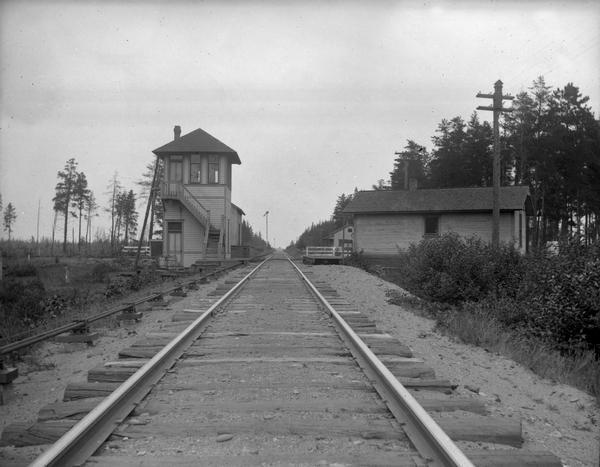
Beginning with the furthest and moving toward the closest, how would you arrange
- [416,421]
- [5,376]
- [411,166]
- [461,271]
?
[411,166] → [461,271] → [5,376] → [416,421]

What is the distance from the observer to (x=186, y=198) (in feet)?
114

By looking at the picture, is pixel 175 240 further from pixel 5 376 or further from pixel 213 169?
pixel 5 376

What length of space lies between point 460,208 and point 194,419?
117 feet

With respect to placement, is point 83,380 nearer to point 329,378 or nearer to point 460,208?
point 329,378

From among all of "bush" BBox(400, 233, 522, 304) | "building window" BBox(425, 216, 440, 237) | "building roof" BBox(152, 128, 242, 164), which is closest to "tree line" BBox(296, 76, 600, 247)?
"building window" BBox(425, 216, 440, 237)

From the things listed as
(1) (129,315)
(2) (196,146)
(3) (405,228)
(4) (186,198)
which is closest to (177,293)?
(1) (129,315)

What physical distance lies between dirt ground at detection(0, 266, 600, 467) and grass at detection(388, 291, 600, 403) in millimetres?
234

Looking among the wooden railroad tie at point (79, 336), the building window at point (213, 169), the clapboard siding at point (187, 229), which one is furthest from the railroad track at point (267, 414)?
the building window at point (213, 169)

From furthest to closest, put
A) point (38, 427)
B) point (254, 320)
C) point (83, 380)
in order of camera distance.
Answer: point (254, 320) < point (83, 380) < point (38, 427)

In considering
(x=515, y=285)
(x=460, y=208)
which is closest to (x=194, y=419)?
(x=515, y=285)

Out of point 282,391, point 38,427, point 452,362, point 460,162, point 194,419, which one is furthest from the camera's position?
point 460,162

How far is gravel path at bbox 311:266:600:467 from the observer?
4.07 m

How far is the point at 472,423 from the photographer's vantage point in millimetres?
3795

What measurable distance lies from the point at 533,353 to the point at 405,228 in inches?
1238
